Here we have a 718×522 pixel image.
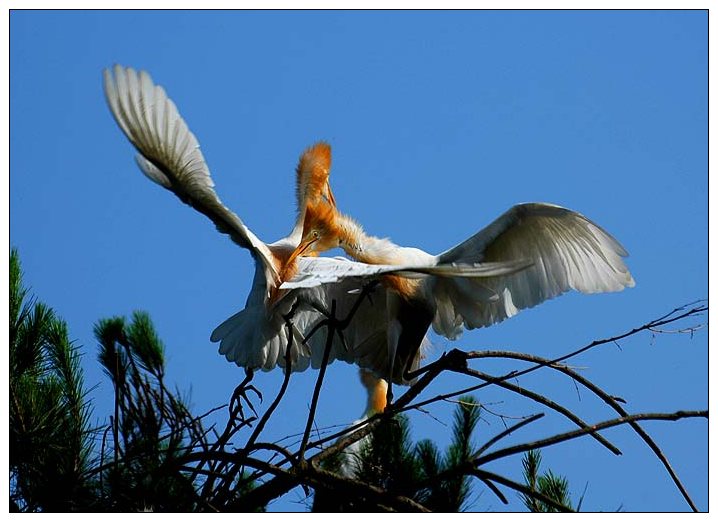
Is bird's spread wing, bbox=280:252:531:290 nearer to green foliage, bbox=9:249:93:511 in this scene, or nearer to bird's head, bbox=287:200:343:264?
bird's head, bbox=287:200:343:264

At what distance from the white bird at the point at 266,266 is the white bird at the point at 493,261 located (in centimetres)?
12

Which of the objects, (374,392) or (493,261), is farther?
(374,392)

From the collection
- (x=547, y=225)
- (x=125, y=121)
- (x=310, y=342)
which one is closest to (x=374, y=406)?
(x=310, y=342)

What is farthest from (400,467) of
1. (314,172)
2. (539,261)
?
(314,172)

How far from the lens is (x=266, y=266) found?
12.4 ft

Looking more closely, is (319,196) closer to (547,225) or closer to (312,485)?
(547,225)

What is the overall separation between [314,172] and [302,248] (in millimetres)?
481

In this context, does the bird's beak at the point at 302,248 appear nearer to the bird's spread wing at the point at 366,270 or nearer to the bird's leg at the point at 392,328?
the bird's spread wing at the point at 366,270

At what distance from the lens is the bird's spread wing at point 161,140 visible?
10.5 ft

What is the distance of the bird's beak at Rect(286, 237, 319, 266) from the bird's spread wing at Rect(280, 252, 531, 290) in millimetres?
51

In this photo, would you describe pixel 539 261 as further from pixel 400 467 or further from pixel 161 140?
pixel 161 140

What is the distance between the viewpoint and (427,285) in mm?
4160

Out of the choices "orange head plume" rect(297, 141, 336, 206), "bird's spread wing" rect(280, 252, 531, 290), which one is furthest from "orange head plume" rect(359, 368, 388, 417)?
"bird's spread wing" rect(280, 252, 531, 290)

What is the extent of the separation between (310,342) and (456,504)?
1139 mm
